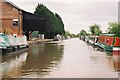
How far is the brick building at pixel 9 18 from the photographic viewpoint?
63.2m

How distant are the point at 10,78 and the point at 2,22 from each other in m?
52.3

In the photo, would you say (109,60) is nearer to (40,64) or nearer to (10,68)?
(40,64)

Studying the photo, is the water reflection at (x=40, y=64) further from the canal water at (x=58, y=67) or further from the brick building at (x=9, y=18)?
the brick building at (x=9, y=18)

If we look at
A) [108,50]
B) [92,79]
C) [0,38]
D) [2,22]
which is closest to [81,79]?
[92,79]

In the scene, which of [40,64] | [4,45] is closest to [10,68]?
[40,64]

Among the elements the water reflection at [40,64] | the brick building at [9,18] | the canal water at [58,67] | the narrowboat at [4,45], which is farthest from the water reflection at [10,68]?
the brick building at [9,18]

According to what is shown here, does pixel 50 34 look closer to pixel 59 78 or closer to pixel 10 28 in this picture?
pixel 10 28

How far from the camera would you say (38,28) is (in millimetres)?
79625

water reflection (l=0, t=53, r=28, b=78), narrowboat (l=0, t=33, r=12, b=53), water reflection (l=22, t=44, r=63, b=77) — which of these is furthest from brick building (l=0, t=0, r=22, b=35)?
water reflection (l=0, t=53, r=28, b=78)

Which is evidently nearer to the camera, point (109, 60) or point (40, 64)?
point (40, 64)

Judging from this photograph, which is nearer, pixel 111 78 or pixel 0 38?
pixel 111 78

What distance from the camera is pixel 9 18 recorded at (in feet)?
216

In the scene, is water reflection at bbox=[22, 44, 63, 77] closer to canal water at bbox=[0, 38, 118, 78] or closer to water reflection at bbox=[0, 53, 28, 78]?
canal water at bbox=[0, 38, 118, 78]

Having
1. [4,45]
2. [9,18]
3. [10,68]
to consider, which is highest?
[9,18]
